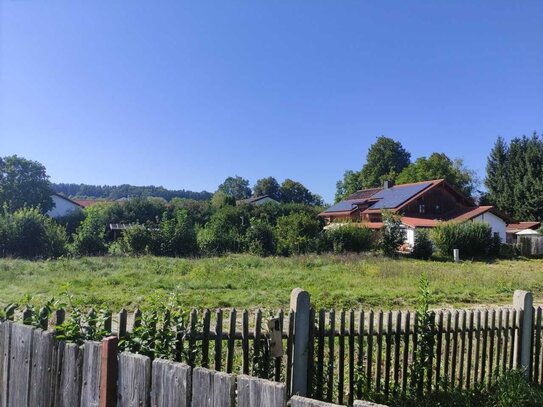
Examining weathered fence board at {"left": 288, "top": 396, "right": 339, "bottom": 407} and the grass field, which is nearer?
weathered fence board at {"left": 288, "top": 396, "right": 339, "bottom": 407}

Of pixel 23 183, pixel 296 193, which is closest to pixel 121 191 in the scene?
pixel 296 193

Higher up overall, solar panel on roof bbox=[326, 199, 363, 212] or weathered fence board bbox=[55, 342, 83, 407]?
solar panel on roof bbox=[326, 199, 363, 212]

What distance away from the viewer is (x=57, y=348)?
246 cm

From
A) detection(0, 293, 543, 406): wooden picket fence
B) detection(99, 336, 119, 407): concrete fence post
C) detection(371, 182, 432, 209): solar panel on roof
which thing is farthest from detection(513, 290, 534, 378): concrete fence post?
detection(371, 182, 432, 209): solar panel on roof

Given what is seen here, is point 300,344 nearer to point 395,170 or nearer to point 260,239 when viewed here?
point 260,239

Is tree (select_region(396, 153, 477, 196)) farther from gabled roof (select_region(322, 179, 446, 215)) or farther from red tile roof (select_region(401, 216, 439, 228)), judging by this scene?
red tile roof (select_region(401, 216, 439, 228))

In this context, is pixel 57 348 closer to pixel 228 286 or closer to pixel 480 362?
pixel 480 362

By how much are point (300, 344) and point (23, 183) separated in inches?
1723

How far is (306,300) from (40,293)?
31.1 feet

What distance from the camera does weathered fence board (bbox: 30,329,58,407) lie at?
247cm

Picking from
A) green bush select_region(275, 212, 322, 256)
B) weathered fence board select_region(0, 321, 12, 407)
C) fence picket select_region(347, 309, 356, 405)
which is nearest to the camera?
weathered fence board select_region(0, 321, 12, 407)

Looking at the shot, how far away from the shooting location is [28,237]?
78.1 ft

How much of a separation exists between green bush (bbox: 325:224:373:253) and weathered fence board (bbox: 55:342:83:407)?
25.3 meters

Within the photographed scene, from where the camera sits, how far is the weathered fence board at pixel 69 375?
2332mm
